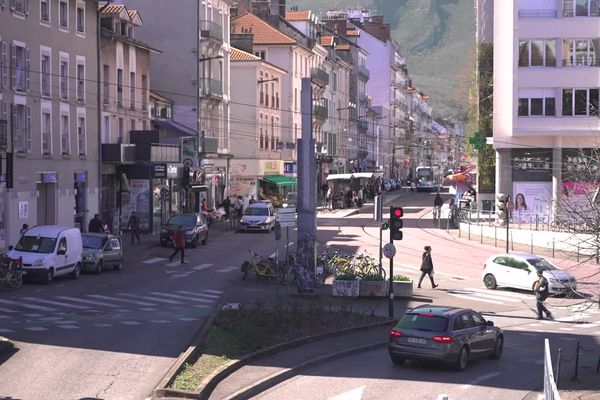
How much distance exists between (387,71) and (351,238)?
89.6 meters

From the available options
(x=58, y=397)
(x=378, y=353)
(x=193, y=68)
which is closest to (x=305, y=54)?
(x=193, y=68)

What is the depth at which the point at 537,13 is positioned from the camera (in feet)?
189

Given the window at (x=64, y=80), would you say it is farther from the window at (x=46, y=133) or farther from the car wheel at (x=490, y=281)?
the car wheel at (x=490, y=281)

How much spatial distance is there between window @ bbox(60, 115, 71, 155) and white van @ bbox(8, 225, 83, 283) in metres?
12.7

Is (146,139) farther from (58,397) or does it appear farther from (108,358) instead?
(58,397)

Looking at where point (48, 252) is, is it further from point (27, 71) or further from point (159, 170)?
point (159, 170)

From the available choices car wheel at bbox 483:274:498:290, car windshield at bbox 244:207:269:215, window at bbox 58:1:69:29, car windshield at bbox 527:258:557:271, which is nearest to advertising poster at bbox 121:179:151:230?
car windshield at bbox 244:207:269:215

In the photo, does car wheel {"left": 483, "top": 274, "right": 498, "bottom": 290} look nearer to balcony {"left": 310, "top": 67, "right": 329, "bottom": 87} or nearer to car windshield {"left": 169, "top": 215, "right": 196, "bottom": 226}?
car windshield {"left": 169, "top": 215, "right": 196, "bottom": 226}

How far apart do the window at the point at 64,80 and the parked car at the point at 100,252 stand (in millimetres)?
10674

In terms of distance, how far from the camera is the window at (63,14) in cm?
4722

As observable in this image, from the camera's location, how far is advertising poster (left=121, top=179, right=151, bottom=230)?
55531mm

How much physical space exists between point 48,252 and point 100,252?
14.5ft

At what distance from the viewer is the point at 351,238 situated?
5753 centimetres

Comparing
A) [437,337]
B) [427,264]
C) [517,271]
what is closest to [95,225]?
[427,264]
